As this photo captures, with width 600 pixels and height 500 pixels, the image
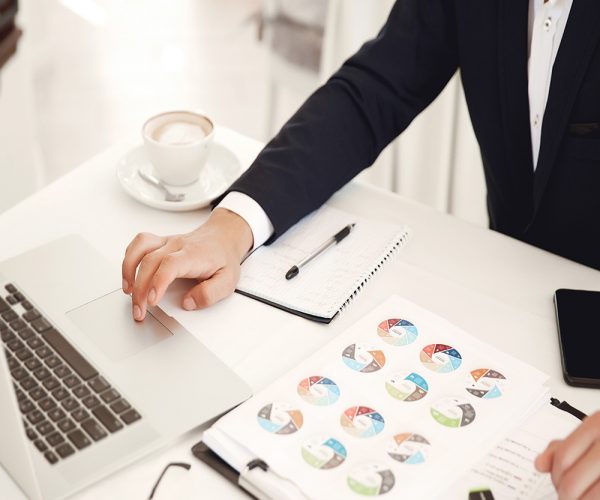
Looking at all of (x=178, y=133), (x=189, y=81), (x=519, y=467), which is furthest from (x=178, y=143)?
(x=189, y=81)

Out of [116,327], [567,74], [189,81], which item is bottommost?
[189,81]

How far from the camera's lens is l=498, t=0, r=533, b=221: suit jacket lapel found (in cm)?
115

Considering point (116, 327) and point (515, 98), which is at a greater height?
point (515, 98)

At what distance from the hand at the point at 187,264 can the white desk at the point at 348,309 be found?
0.09ft

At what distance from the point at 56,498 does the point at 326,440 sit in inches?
10.1

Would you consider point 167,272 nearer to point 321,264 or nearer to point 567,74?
point 321,264

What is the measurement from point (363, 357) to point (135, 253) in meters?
0.31

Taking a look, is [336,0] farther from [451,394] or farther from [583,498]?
[583,498]

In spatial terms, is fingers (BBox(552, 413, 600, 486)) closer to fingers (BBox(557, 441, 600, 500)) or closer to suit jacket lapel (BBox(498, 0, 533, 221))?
fingers (BBox(557, 441, 600, 500))

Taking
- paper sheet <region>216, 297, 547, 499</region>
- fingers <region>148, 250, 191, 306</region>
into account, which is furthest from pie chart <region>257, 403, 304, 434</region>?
fingers <region>148, 250, 191, 306</region>

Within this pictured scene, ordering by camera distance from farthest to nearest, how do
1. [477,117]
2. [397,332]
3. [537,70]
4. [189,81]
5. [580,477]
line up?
1. [189,81]
2. [477,117]
3. [537,70]
4. [397,332]
5. [580,477]

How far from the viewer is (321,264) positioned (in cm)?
105

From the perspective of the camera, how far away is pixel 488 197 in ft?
4.72

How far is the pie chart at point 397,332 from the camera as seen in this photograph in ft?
3.02
